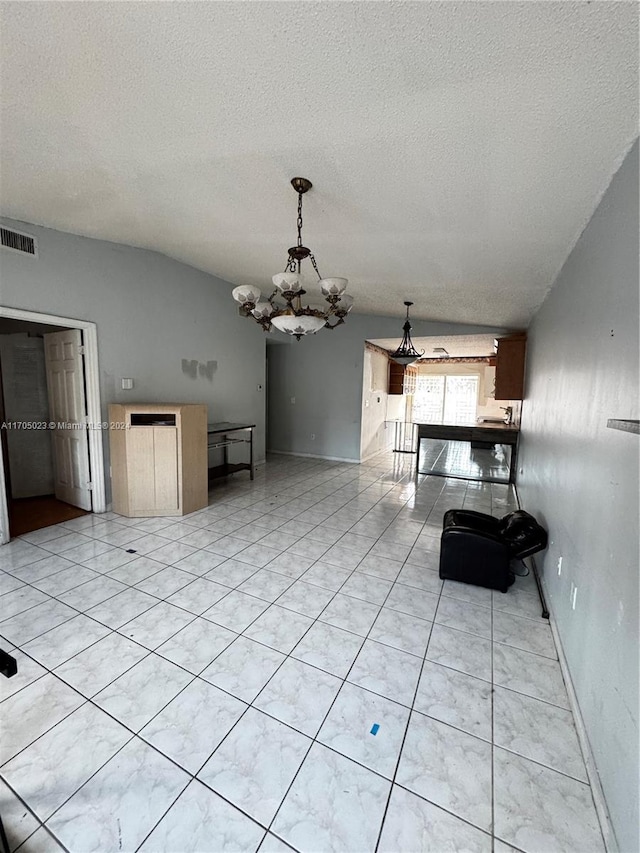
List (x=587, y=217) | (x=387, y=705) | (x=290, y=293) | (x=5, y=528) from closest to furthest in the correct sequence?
(x=387, y=705) → (x=587, y=217) → (x=290, y=293) → (x=5, y=528)

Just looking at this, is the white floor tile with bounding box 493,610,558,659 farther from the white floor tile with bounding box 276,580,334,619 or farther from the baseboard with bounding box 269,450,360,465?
the baseboard with bounding box 269,450,360,465

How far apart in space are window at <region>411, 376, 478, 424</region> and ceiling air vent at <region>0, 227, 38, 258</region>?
1022 cm

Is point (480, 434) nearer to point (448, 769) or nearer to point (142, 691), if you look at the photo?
point (448, 769)

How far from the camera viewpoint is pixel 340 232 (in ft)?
9.53

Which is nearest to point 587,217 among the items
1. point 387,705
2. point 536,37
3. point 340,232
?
point 536,37

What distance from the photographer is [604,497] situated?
1.48 m

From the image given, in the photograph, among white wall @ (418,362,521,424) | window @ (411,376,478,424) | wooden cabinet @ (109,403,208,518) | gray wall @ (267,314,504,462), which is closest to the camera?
wooden cabinet @ (109,403,208,518)

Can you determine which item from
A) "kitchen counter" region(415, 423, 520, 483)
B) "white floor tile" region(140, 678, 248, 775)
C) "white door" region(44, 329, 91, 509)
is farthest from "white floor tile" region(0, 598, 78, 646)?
"kitchen counter" region(415, 423, 520, 483)

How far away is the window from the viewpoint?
11109mm

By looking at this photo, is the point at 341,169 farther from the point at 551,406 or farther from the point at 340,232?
the point at 551,406

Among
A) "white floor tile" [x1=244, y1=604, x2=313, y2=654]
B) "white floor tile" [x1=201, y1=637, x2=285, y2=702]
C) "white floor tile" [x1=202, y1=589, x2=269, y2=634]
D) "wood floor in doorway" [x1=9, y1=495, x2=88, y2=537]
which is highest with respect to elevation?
"wood floor in doorway" [x1=9, y1=495, x2=88, y2=537]

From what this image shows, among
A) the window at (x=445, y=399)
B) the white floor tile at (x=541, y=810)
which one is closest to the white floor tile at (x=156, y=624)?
the white floor tile at (x=541, y=810)

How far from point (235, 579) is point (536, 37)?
10.5ft

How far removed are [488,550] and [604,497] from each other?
130 cm
